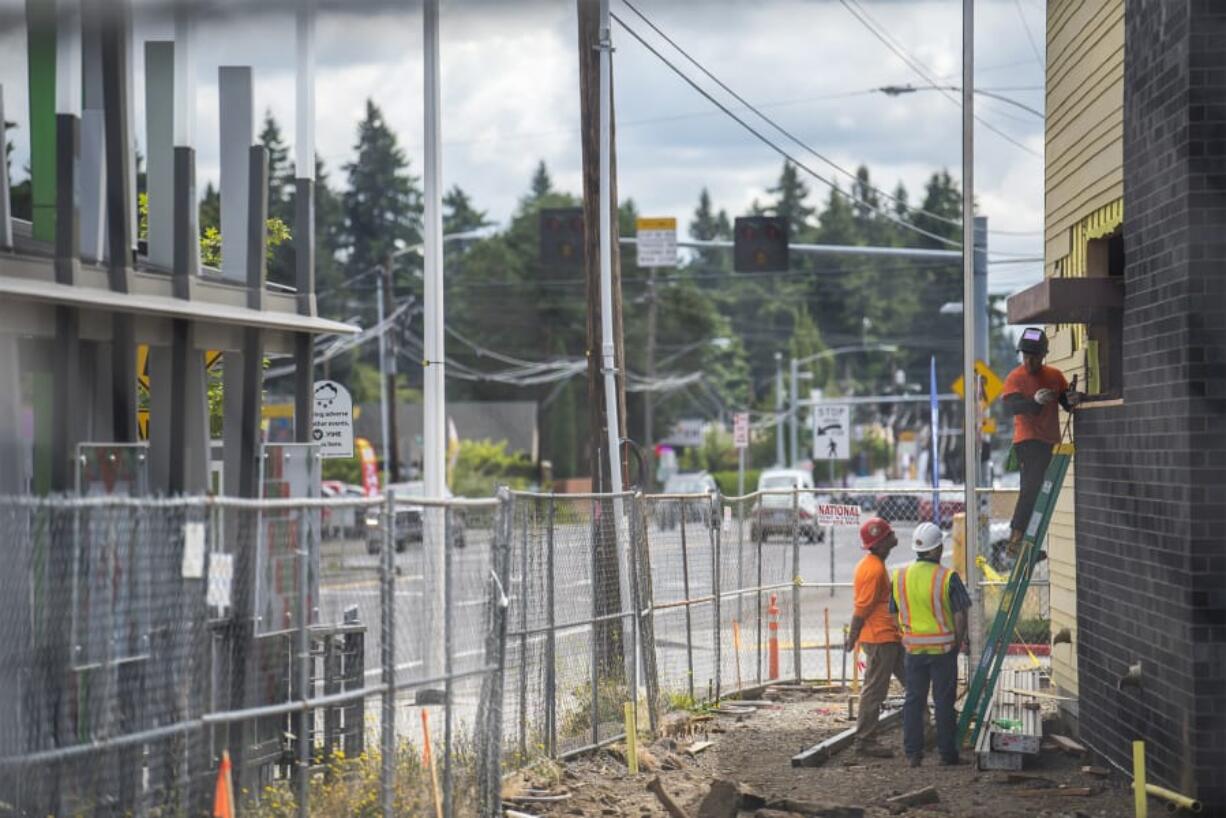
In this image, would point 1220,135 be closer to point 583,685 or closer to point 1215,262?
point 1215,262

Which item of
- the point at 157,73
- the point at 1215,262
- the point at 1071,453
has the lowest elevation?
the point at 1071,453

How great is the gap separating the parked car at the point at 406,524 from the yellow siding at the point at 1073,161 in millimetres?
5302

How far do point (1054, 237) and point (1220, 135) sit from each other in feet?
16.9

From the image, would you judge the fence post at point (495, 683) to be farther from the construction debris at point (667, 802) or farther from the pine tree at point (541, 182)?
the pine tree at point (541, 182)

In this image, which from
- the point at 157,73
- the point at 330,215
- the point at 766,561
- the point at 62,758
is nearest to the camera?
the point at 62,758

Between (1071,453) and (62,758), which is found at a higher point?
(1071,453)

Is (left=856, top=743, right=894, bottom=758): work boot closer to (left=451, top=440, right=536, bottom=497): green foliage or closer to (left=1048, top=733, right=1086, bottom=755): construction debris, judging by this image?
(left=1048, top=733, right=1086, bottom=755): construction debris

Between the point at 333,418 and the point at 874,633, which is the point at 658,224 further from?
the point at 874,633

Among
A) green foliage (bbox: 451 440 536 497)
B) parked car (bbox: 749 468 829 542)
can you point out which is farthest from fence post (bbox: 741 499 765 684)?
green foliage (bbox: 451 440 536 497)

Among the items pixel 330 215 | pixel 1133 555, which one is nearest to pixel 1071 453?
pixel 1133 555

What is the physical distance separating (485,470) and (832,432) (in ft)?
151

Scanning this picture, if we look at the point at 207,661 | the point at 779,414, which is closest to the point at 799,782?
the point at 207,661

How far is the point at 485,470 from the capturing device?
75875 mm

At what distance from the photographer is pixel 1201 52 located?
1069 cm
